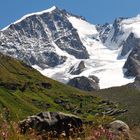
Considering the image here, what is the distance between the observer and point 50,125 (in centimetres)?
3934


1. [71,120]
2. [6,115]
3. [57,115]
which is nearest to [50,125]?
[57,115]

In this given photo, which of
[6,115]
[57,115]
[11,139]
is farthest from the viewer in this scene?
[57,115]

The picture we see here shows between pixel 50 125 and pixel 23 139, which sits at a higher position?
pixel 50 125

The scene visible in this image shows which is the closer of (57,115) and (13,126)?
(13,126)

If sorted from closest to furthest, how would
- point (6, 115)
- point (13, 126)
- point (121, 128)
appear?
1. point (13, 126)
2. point (6, 115)
3. point (121, 128)

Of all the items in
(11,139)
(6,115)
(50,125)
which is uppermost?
(50,125)

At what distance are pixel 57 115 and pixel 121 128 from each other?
7183mm

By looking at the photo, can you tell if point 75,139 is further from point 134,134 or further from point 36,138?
A: point 134,134

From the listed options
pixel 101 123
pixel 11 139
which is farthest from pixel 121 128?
pixel 11 139

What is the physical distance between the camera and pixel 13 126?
17906 mm

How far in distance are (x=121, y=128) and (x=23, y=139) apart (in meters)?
16.7

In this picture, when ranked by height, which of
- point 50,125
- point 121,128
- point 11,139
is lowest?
point 11,139

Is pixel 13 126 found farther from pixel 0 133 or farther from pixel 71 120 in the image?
pixel 71 120

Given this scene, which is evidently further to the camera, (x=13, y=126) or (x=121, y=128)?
(x=121, y=128)
